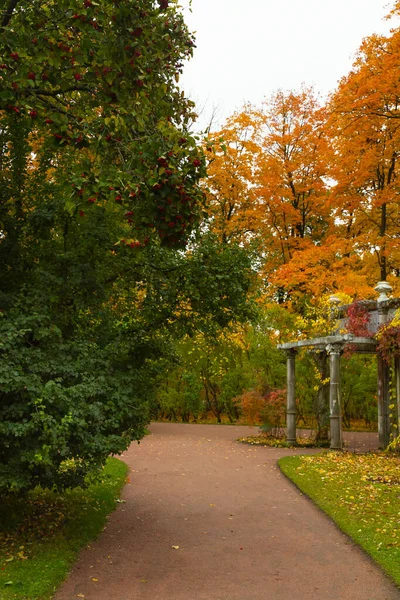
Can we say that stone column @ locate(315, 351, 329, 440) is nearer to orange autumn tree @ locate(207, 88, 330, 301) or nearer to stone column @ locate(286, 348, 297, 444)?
stone column @ locate(286, 348, 297, 444)

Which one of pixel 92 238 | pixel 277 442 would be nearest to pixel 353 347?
pixel 277 442

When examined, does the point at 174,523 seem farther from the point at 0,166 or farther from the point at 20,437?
the point at 0,166

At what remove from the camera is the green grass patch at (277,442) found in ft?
56.1

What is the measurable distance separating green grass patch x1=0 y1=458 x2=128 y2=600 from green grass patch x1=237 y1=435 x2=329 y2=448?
8.46 m

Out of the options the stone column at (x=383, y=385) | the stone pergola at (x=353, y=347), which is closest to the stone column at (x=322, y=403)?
the stone pergola at (x=353, y=347)

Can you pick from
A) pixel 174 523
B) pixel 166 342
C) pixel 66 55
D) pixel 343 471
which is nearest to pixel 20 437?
pixel 166 342

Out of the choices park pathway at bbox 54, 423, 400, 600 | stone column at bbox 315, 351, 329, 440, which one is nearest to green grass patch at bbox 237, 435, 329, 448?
stone column at bbox 315, 351, 329, 440

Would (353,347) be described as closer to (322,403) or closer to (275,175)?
(322,403)

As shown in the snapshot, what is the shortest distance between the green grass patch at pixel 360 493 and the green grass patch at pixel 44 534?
325 cm

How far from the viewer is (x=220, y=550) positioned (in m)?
6.73

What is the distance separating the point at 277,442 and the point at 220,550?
1111cm

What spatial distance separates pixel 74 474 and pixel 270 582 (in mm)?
2511

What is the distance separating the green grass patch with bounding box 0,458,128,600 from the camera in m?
5.36

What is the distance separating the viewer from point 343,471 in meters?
11.7
